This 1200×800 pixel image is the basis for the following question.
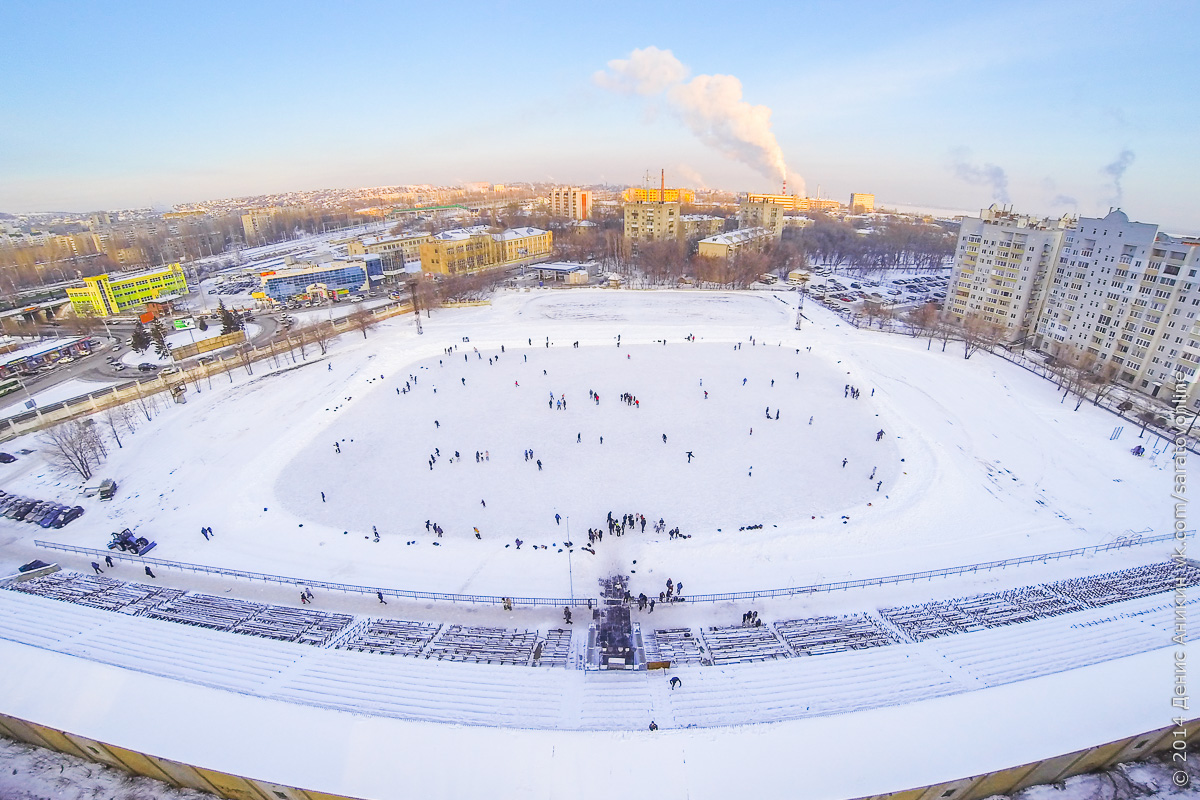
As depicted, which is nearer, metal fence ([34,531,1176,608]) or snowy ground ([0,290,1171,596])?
metal fence ([34,531,1176,608])

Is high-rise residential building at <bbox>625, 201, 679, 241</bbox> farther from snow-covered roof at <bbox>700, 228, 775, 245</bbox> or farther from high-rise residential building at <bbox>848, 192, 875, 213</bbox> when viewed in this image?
high-rise residential building at <bbox>848, 192, 875, 213</bbox>

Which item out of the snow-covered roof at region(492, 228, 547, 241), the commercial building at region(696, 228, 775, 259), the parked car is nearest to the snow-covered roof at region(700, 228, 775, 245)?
the commercial building at region(696, 228, 775, 259)

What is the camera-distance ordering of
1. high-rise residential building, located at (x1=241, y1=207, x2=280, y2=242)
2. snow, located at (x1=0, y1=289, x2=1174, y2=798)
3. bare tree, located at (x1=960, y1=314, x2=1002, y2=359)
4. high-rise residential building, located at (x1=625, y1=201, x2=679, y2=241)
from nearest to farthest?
snow, located at (x1=0, y1=289, x2=1174, y2=798) < bare tree, located at (x1=960, y1=314, x2=1002, y2=359) < high-rise residential building, located at (x1=625, y1=201, x2=679, y2=241) < high-rise residential building, located at (x1=241, y1=207, x2=280, y2=242)

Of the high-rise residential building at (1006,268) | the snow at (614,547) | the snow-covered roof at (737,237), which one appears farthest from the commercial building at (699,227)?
the snow at (614,547)

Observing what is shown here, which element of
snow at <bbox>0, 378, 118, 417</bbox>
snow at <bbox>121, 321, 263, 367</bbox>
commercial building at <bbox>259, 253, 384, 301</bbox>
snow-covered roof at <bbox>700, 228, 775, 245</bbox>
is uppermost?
snow-covered roof at <bbox>700, 228, 775, 245</bbox>

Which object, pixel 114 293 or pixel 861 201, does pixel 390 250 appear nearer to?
pixel 114 293

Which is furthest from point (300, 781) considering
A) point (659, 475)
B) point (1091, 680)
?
point (1091, 680)

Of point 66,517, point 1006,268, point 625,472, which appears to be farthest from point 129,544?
point 1006,268
